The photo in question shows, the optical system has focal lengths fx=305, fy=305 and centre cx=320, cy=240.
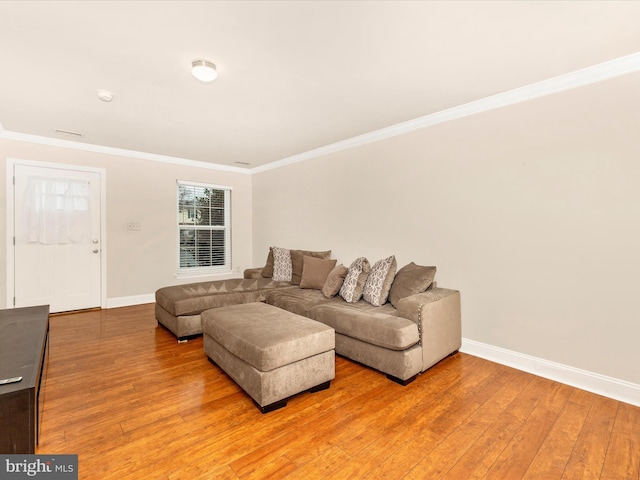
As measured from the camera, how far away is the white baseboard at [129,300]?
4.61 m

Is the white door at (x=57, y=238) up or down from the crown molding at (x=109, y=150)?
down

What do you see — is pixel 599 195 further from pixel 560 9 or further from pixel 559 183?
pixel 560 9

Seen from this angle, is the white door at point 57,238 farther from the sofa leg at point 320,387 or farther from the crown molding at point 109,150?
the sofa leg at point 320,387

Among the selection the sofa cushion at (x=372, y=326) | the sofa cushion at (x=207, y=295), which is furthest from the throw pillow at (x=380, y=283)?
the sofa cushion at (x=207, y=295)

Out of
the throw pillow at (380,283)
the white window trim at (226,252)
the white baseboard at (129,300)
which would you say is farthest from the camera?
the white window trim at (226,252)

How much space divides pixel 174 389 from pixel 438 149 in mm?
3274

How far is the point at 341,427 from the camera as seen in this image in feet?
6.06

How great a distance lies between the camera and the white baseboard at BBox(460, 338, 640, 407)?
2.16m

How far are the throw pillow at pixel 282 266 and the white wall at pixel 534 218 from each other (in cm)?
125

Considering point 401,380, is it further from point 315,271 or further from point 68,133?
point 68,133

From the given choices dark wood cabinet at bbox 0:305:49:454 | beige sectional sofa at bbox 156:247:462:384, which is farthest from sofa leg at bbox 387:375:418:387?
dark wood cabinet at bbox 0:305:49:454

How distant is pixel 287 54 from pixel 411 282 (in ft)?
7.06

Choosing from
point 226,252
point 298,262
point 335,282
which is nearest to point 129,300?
point 226,252

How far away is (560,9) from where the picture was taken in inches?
67.5
